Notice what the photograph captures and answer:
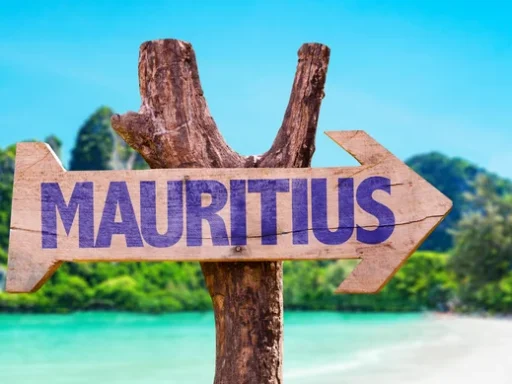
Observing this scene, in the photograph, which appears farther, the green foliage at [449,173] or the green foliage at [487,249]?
the green foliage at [449,173]

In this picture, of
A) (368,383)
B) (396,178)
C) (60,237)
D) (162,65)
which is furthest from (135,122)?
(368,383)

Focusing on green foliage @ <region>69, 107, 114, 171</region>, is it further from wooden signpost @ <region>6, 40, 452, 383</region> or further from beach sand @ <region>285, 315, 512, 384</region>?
wooden signpost @ <region>6, 40, 452, 383</region>

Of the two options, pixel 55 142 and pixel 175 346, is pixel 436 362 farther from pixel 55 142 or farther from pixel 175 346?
pixel 55 142

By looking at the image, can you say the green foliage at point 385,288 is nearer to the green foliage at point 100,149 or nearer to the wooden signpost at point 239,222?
the green foliage at point 100,149

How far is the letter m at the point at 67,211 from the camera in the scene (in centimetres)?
270

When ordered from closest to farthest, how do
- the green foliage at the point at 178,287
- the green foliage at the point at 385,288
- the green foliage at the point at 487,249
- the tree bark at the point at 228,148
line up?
the tree bark at the point at 228,148, the green foliage at the point at 487,249, the green foliage at the point at 385,288, the green foliage at the point at 178,287

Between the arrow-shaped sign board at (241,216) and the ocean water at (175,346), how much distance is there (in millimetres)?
11081

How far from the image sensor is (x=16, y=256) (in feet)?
9.01

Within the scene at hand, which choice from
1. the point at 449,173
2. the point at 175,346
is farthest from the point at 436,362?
the point at 449,173

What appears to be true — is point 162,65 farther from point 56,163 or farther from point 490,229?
point 490,229

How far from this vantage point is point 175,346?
22031 mm

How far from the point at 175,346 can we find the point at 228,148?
1969cm

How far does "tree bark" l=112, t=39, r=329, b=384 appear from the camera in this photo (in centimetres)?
278

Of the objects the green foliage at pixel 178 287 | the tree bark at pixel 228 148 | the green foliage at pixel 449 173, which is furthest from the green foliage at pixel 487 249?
the green foliage at pixel 449 173
